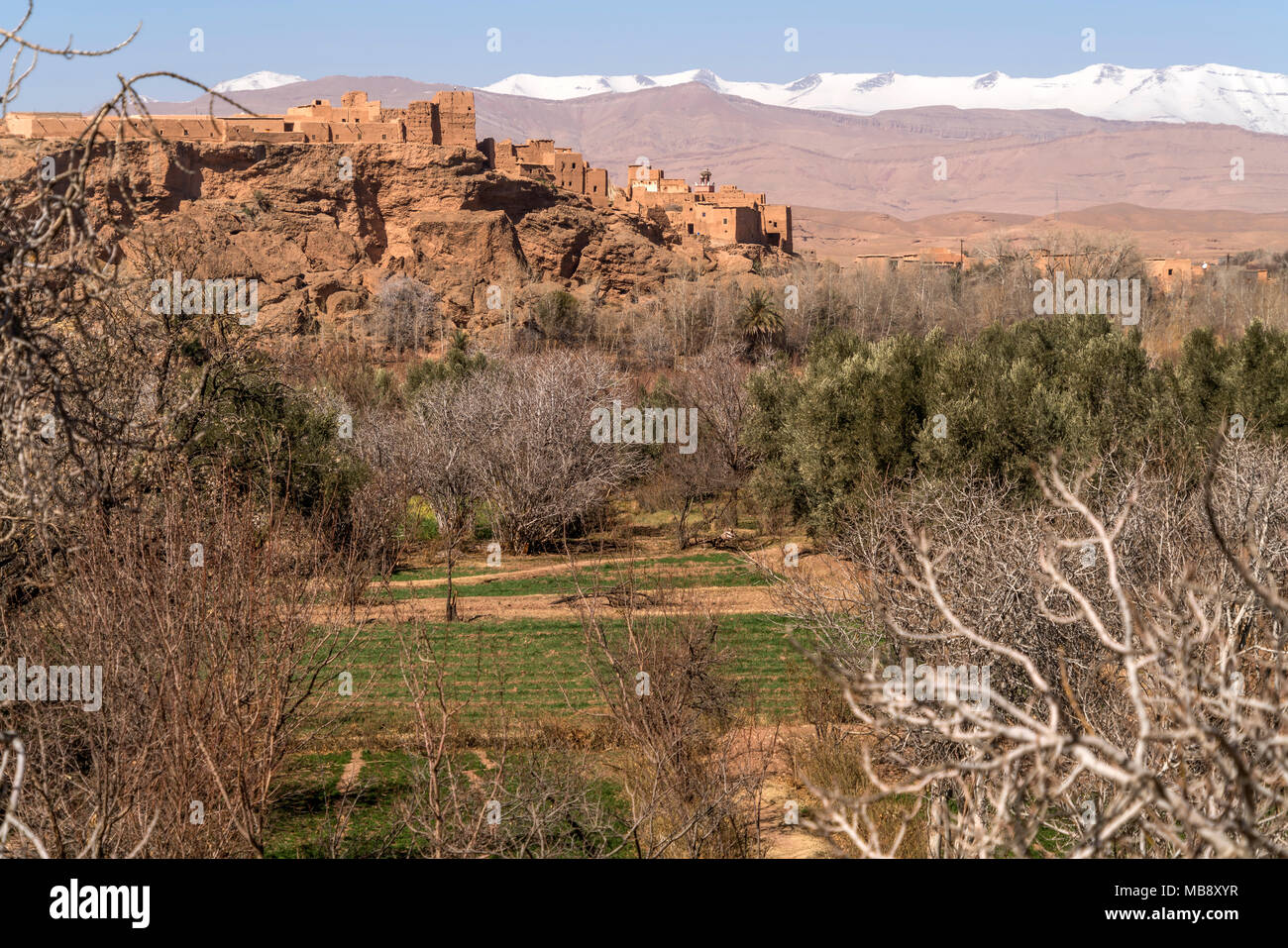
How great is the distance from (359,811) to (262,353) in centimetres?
1154

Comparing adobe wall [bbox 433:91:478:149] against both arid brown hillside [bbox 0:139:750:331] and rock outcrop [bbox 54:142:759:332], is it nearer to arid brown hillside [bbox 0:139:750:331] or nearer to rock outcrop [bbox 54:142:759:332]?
rock outcrop [bbox 54:142:759:332]

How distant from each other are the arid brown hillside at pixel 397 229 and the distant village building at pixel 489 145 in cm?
144

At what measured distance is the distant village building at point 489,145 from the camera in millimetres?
56781

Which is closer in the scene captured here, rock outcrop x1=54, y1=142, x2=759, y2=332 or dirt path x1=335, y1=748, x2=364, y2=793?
dirt path x1=335, y1=748, x2=364, y2=793

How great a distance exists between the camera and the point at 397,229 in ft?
186

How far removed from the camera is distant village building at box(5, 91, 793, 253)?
186ft

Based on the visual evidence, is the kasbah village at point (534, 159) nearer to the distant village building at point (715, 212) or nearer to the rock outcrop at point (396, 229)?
the distant village building at point (715, 212)

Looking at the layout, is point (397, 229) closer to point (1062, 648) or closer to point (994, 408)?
point (994, 408)

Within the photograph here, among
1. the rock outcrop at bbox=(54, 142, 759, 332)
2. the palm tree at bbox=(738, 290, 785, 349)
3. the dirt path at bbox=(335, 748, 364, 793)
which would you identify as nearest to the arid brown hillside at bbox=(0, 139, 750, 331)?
the rock outcrop at bbox=(54, 142, 759, 332)

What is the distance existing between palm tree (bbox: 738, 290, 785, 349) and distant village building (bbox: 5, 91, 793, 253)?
50.6 ft

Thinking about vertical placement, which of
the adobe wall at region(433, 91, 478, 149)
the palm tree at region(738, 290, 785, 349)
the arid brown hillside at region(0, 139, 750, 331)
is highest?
the adobe wall at region(433, 91, 478, 149)

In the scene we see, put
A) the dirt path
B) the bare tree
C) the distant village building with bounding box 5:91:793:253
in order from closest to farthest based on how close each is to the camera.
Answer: the bare tree, the dirt path, the distant village building with bounding box 5:91:793:253

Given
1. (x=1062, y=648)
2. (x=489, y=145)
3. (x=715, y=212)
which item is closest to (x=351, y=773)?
→ (x=1062, y=648)

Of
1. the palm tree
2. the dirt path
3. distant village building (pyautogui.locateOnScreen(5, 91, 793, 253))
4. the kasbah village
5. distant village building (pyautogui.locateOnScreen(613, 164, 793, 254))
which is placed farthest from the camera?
distant village building (pyautogui.locateOnScreen(613, 164, 793, 254))
